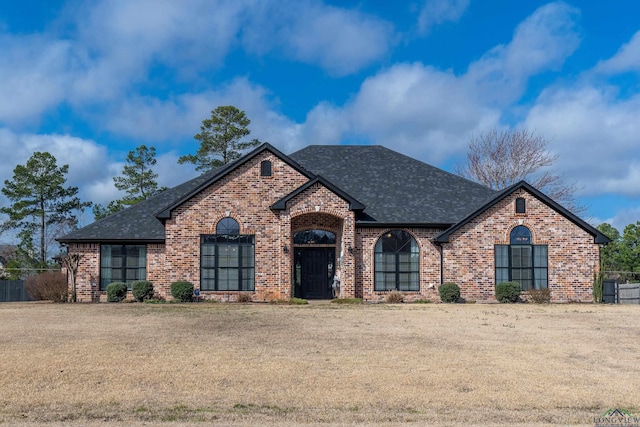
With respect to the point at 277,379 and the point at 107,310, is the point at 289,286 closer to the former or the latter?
the point at 107,310

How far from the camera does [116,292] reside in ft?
92.4

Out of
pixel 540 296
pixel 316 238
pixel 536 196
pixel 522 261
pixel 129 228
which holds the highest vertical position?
pixel 536 196

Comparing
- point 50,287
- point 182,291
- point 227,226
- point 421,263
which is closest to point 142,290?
point 182,291

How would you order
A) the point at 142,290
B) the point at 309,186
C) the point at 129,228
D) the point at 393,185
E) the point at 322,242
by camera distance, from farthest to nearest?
the point at 393,185 < the point at 322,242 < the point at 129,228 < the point at 309,186 < the point at 142,290

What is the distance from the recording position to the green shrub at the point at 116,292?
1109 inches

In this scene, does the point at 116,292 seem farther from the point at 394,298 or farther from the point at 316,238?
the point at 394,298

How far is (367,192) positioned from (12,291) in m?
22.9

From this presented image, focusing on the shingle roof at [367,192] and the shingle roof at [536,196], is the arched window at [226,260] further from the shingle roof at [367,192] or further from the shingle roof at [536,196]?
the shingle roof at [536,196]

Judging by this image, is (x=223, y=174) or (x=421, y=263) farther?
(x=421, y=263)

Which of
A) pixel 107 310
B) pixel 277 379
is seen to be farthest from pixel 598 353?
pixel 107 310

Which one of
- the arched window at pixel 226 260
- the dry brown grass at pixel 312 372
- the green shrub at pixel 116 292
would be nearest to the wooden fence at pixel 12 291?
the green shrub at pixel 116 292

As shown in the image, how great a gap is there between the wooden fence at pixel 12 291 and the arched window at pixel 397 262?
883 inches

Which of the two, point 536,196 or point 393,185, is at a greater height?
point 393,185

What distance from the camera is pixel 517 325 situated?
1809cm
